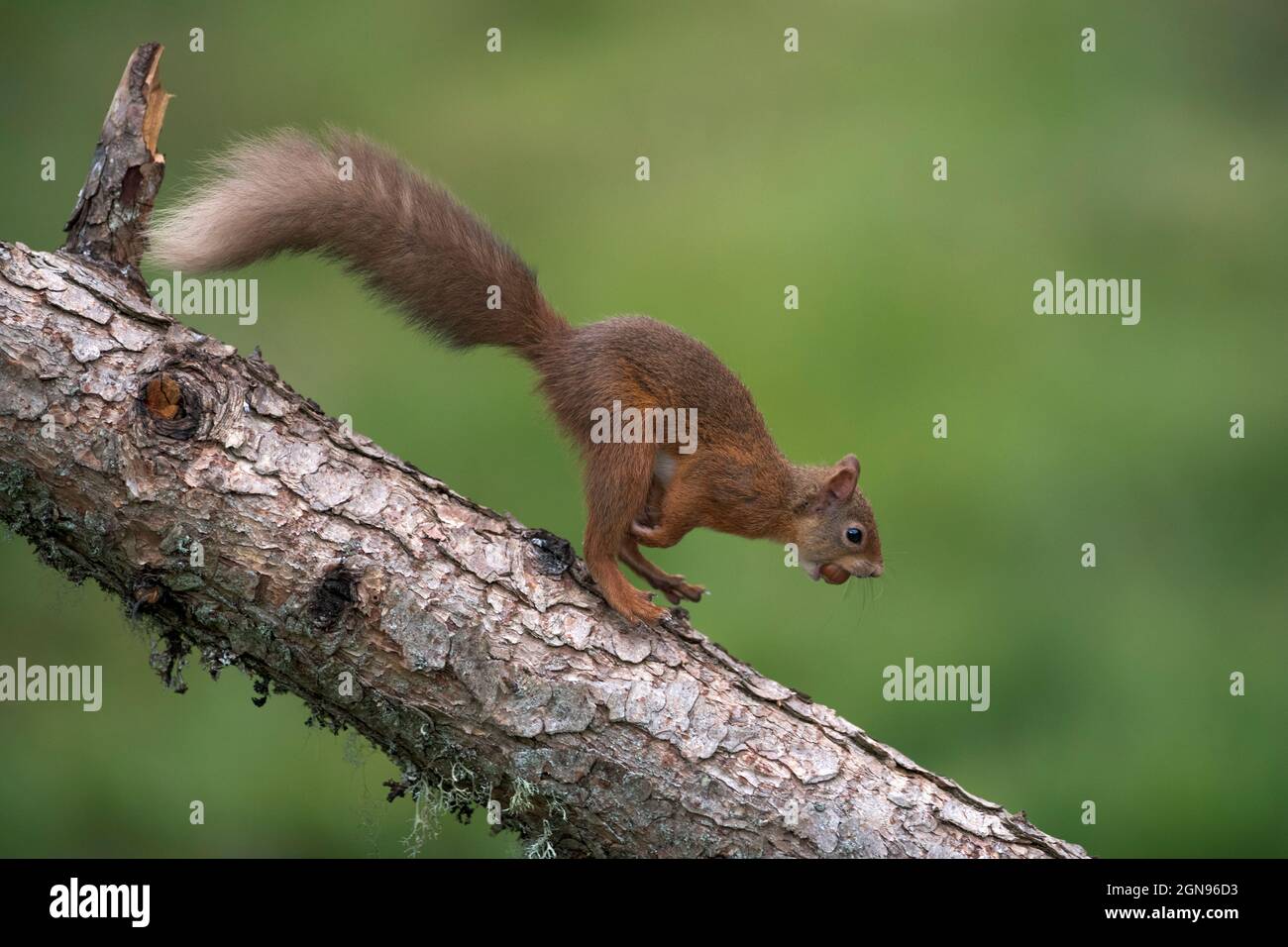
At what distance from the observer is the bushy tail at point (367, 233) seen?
367 centimetres

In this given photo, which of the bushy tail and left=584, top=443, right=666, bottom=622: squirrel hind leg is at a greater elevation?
the bushy tail

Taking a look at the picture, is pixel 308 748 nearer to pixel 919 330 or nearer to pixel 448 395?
pixel 448 395

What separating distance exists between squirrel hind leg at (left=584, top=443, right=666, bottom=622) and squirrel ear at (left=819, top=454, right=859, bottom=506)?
77 centimetres

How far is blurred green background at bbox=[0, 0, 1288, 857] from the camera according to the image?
676 centimetres

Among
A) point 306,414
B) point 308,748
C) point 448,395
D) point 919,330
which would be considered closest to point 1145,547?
point 919,330

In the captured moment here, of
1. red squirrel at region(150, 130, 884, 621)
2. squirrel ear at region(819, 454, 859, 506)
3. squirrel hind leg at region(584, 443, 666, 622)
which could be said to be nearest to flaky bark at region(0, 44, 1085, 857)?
squirrel hind leg at region(584, 443, 666, 622)

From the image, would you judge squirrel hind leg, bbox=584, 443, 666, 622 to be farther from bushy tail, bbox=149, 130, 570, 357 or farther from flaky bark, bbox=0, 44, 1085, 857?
bushy tail, bbox=149, 130, 570, 357

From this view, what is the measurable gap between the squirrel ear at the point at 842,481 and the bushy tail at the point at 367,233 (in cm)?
106

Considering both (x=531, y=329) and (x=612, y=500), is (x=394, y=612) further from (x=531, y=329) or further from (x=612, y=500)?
(x=531, y=329)

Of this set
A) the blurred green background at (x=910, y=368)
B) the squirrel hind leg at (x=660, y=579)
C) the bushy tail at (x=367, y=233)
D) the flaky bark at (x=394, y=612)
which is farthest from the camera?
the blurred green background at (x=910, y=368)

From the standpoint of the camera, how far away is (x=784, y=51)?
836cm

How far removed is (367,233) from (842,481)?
70.7 inches

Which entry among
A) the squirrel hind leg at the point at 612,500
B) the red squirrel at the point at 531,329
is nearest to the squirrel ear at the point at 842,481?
the red squirrel at the point at 531,329

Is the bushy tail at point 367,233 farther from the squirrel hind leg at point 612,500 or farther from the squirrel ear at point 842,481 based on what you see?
the squirrel ear at point 842,481
